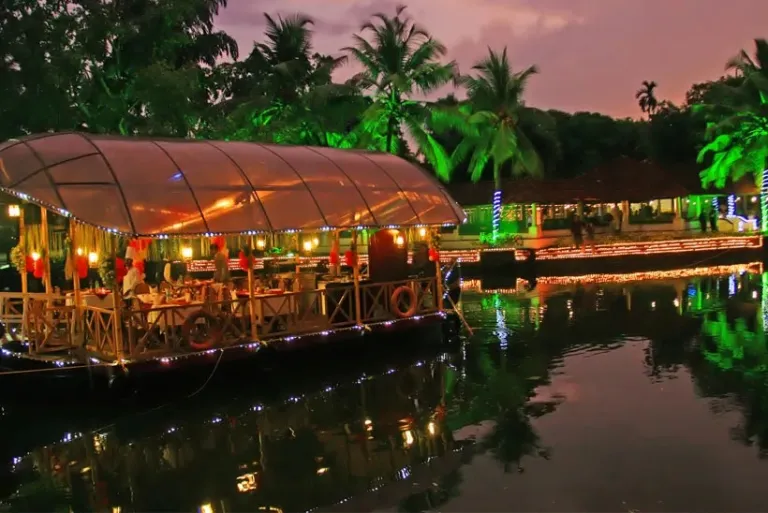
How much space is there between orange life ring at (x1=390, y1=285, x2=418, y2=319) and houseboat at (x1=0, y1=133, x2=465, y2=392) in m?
0.02

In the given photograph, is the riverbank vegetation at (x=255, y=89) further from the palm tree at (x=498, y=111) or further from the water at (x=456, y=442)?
the water at (x=456, y=442)

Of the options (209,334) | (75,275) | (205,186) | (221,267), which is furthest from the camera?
(221,267)

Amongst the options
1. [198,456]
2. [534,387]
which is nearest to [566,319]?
[534,387]

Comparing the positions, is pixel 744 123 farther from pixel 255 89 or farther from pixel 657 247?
pixel 255 89

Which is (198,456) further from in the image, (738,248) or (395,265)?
(738,248)

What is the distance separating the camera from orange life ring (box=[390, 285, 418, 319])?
14.5 metres

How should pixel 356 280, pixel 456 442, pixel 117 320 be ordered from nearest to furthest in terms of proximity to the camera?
pixel 456 442, pixel 117 320, pixel 356 280

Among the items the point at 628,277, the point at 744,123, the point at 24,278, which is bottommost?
the point at 628,277

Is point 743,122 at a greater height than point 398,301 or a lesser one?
greater

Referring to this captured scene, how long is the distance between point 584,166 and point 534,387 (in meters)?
41.9

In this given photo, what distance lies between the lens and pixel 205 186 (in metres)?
11.9

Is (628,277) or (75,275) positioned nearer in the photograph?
(75,275)

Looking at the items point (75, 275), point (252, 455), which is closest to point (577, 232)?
point (75, 275)

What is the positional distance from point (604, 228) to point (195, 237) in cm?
3061
